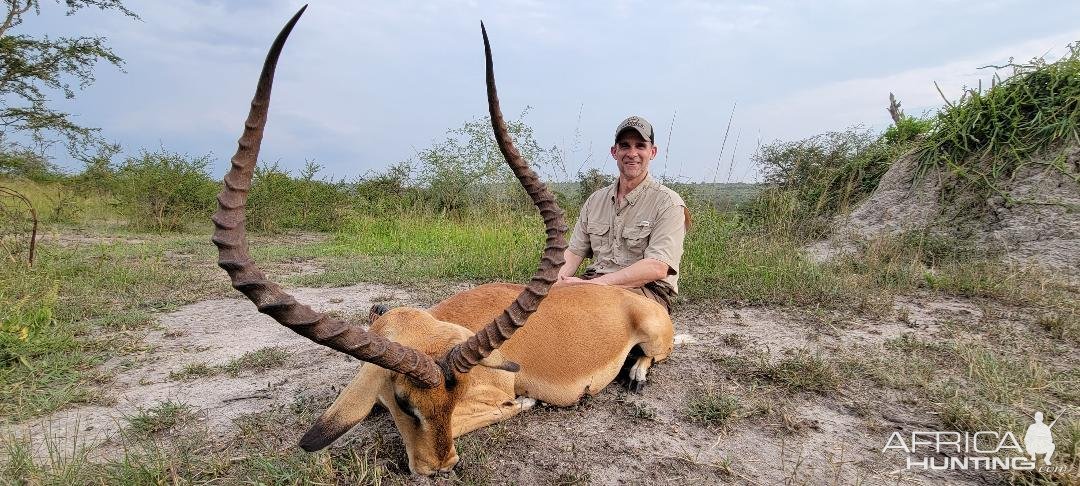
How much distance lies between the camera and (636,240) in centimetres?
493

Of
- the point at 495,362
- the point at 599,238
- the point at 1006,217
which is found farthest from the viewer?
the point at 1006,217

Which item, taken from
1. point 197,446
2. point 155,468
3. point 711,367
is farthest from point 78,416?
point 711,367

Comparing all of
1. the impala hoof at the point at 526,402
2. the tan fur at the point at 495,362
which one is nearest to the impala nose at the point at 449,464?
the tan fur at the point at 495,362

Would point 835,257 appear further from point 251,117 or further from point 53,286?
point 53,286

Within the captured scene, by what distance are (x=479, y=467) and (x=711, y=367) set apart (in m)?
2.32

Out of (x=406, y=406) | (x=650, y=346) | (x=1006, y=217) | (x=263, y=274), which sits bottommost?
(x=650, y=346)

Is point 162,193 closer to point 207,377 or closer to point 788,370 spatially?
point 207,377

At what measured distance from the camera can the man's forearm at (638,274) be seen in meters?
4.57

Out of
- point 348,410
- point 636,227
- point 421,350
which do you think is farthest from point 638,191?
point 348,410

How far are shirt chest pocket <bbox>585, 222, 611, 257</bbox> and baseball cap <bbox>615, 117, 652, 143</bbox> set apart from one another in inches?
37.7

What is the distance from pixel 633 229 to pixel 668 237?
1.33ft

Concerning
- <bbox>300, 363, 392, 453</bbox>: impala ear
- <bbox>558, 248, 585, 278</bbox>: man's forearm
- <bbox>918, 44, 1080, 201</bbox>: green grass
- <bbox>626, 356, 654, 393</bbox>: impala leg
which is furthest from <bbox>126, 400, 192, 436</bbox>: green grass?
<bbox>918, 44, 1080, 201</bbox>: green grass

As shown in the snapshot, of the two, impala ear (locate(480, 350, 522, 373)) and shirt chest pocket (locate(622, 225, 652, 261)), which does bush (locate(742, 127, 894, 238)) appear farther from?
impala ear (locate(480, 350, 522, 373))

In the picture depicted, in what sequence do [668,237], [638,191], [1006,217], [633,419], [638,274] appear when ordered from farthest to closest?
[1006,217]
[638,191]
[668,237]
[638,274]
[633,419]
